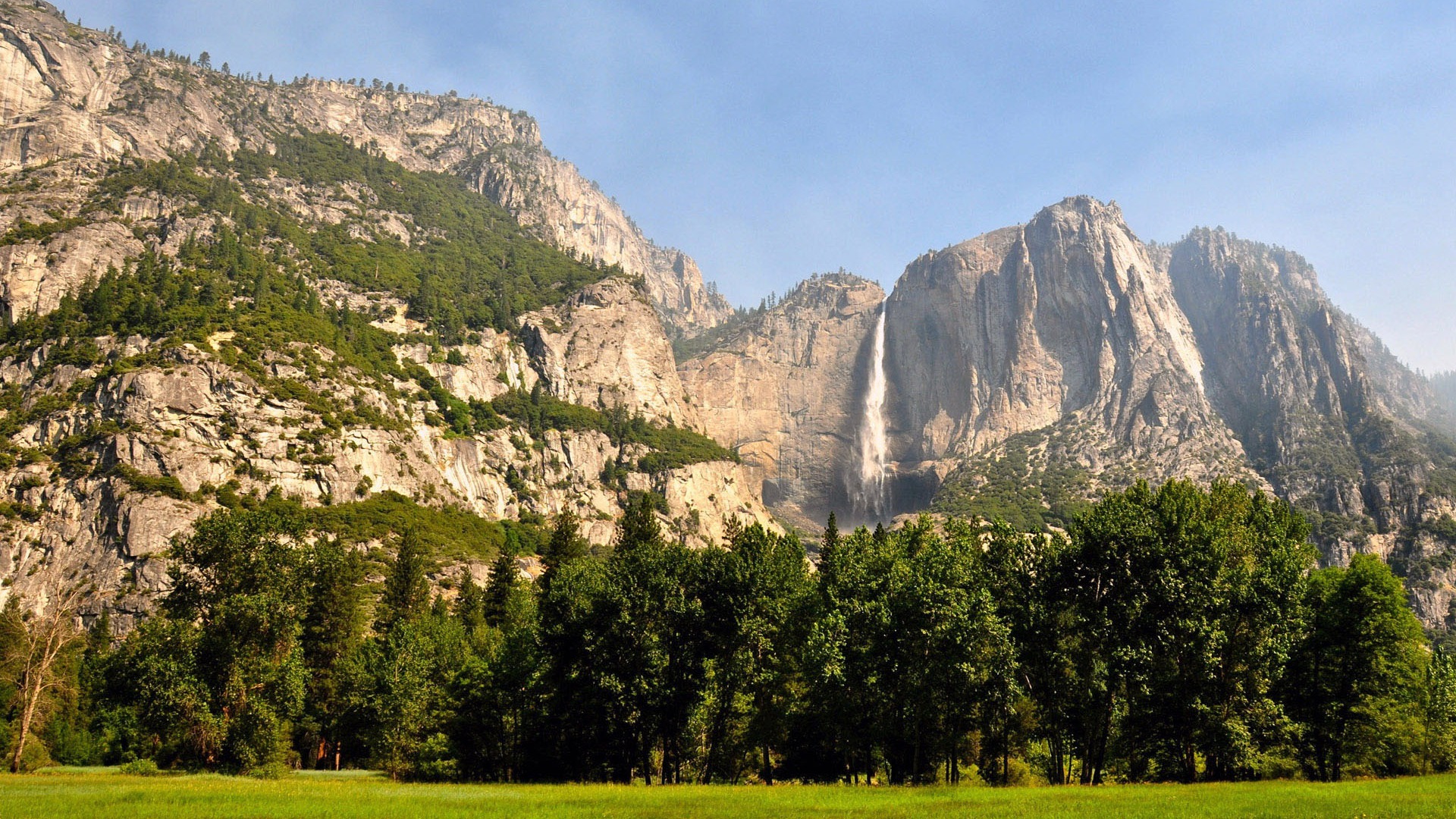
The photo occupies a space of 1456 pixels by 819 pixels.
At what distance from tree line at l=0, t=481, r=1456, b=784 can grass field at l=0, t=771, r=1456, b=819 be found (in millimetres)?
5805

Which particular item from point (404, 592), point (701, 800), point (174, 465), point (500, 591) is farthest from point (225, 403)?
point (701, 800)

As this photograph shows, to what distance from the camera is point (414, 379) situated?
170750mm

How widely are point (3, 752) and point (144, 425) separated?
201 ft

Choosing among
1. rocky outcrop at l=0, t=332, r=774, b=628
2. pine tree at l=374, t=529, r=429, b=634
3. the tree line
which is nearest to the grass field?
the tree line

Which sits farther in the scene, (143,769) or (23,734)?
(23,734)

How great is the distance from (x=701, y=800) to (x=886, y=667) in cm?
1249

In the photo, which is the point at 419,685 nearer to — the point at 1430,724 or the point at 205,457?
the point at 1430,724

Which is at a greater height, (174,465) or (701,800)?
(174,465)

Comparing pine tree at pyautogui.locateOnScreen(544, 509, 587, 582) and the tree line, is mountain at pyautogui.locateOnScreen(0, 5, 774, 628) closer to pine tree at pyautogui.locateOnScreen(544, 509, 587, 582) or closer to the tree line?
pine tree at pyautogui.locateOnScreen(544, 509, 587, 582)

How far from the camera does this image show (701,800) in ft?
120

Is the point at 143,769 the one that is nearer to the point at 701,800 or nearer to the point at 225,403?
the point at 701,800

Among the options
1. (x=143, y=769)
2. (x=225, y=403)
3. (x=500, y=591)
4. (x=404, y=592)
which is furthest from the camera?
(x=225, y=403)

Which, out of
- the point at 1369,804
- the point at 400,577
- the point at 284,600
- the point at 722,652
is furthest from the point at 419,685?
the point at 1369,804

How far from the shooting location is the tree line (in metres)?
44.2
